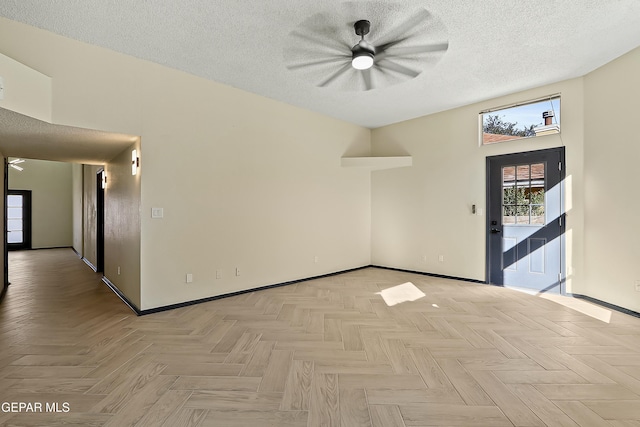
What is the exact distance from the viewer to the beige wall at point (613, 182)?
3.44 m

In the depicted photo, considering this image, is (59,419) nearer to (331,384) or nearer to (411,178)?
(331,384)

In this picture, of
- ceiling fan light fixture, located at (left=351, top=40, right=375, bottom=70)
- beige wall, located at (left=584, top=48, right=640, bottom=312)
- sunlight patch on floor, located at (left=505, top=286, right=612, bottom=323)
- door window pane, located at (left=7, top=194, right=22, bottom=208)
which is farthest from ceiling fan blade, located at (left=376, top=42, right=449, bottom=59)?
door window pane, located at (left=7, top=194, right=22, bottom=208)

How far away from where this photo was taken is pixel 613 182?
367 cm

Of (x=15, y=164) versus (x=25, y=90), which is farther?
(x=15, y=164)

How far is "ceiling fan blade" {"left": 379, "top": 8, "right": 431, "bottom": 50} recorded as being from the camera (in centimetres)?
266

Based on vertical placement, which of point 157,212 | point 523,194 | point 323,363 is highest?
point 523,194

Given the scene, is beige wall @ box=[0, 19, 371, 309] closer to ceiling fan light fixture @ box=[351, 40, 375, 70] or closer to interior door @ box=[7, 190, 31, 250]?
ceiling fan light fixture @ box=[351, 40, 375, 70]

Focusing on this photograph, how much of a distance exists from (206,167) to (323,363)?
293 cm

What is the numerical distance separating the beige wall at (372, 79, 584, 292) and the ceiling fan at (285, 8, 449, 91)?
6.96ft

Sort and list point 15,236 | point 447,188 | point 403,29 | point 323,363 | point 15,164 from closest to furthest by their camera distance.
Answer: point 323,363, point 403,29, point 447,188, point 15,164, point 15,236

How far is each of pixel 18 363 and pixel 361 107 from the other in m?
5.22

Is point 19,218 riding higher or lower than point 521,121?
lower

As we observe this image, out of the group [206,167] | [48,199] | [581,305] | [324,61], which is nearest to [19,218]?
[48,199]

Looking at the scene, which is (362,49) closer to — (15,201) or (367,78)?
(367,78)
